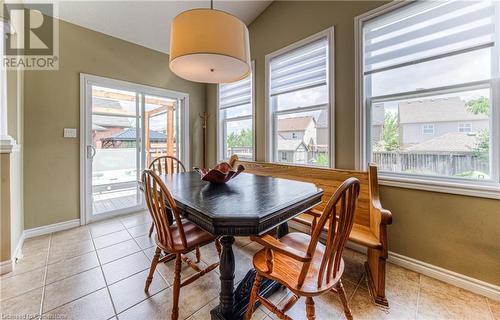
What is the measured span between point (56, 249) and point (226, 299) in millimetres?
2207

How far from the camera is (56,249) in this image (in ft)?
7.51

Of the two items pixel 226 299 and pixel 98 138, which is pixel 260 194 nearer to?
pixel 226 299

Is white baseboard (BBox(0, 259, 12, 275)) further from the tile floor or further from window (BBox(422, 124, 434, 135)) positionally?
window (BBox(422, 124, 434, 135))

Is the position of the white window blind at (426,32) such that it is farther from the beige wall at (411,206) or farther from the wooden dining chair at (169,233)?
the wooden dining chair at (169,233)

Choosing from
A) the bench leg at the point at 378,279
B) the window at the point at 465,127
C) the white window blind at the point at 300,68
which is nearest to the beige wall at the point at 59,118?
the white window blind at the point at 300,68

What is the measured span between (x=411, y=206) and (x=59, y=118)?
4217 mm

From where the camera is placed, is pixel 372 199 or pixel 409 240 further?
pixel 409 240

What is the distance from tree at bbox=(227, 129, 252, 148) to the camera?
3593mm

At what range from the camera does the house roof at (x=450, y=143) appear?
5.67 ft

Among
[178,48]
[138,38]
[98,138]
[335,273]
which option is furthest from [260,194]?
[138,38]

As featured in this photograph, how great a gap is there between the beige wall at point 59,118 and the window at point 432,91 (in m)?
3.44

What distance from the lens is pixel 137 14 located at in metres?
2.91

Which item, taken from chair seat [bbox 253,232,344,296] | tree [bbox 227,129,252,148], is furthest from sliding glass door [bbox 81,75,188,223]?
chair seat [bbox 253,232,344,296]

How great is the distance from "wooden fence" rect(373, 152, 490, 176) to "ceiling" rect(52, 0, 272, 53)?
276 cm
